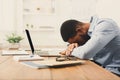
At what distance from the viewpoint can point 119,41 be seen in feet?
6.68

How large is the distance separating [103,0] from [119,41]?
1849 millimetres

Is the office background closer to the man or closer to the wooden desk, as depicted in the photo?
the man

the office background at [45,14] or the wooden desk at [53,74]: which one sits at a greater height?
the office background at [45,14]

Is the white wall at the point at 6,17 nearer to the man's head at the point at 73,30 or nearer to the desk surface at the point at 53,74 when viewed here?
the man's head at the point at 73,30

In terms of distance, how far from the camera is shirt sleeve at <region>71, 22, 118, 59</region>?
183cm

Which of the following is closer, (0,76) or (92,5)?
(0,76)

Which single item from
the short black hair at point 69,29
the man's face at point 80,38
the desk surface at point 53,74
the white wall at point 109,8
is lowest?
the desk surface at point 53,74

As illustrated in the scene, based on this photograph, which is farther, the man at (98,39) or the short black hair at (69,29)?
the short black hair at (69,29)

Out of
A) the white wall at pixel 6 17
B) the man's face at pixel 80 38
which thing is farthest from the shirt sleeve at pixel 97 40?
the white wall at pixel 6 17

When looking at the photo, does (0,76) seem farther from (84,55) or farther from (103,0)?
(103,0)

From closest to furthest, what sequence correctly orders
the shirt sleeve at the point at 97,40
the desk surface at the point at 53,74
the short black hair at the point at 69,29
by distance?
the desk surface at the point at 53,74
the shirt sleeve at the point at 97,40
the short black hair at the point at 69,29

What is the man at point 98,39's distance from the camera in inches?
73.4

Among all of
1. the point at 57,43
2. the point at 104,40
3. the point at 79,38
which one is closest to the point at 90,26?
the point at 79,38

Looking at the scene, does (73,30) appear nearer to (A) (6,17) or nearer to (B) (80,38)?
(B) (80,38)
